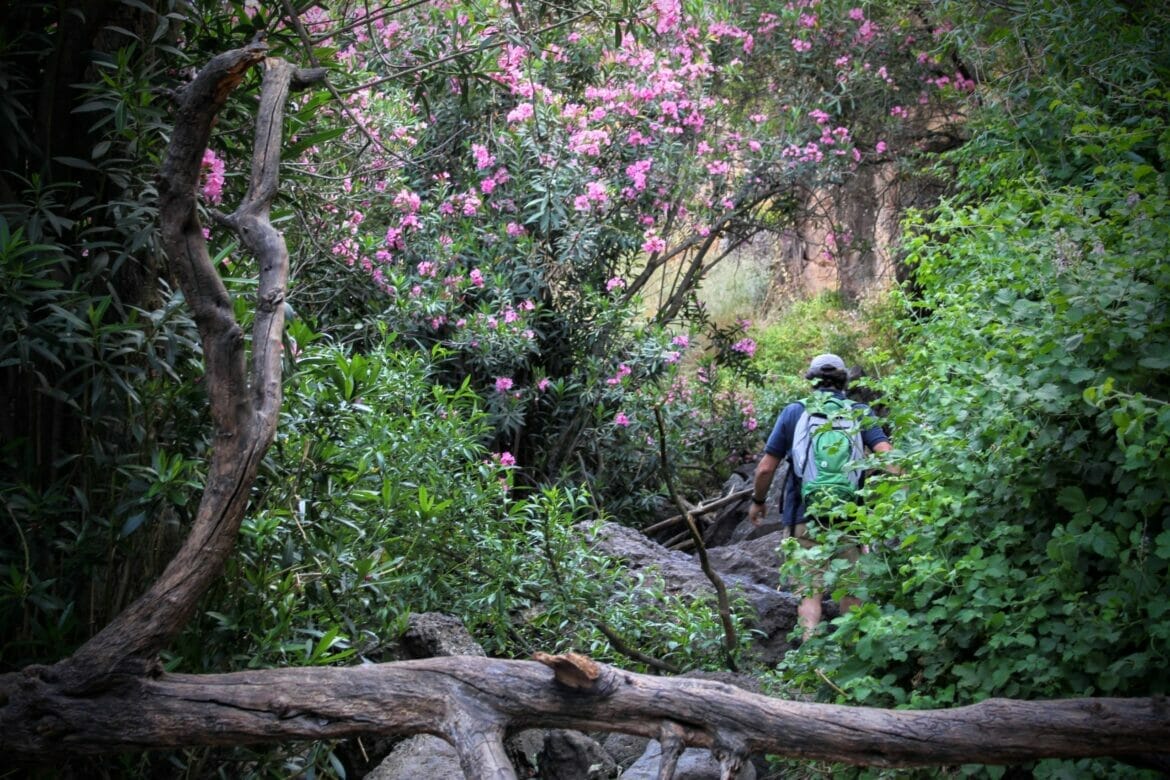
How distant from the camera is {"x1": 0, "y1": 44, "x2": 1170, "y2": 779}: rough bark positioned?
2781 millimetres

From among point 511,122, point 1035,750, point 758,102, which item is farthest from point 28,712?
point 758,102

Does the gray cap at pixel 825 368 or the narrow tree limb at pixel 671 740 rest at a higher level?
the gray cap at pixel 825 368

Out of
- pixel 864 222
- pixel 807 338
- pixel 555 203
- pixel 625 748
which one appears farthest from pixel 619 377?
pixel 807 338

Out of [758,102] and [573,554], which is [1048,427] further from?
[758,102]

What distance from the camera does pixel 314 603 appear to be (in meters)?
3.89

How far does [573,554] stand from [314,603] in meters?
2.10

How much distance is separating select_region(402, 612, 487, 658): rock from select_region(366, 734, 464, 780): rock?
44cm

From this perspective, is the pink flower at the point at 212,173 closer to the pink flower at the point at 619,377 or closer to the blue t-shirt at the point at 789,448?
the blue t-shirt at the point at 789,448

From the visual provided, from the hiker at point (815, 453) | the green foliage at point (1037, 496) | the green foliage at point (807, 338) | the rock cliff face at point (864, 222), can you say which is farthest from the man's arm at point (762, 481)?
the green foliage at point (807, 338)

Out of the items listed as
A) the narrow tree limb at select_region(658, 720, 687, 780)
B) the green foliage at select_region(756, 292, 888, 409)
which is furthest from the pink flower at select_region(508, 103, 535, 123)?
the narrow tree limb at select_region(658, 720, 687, 780)

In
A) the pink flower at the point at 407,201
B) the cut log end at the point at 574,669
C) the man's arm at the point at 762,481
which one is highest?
the pink flower at the point at 407,201

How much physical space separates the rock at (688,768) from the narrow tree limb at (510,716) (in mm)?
869

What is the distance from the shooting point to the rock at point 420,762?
3850mm

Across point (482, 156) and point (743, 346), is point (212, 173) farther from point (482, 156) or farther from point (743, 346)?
point (743, 346)
